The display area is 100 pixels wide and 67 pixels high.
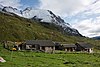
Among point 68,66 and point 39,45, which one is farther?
point 39,45

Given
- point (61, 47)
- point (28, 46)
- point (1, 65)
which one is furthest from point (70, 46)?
point (1, 65)

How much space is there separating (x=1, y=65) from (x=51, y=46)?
9189cm

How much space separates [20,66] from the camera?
44.3 meters

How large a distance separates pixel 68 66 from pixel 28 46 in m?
88.3

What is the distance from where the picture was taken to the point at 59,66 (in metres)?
48.6

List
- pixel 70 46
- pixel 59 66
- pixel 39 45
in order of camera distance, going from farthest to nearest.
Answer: pixel 70 46 → pixel 39 45 → pixel 59 66

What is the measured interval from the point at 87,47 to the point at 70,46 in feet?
35.4

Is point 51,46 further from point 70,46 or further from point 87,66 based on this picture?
point 87,66

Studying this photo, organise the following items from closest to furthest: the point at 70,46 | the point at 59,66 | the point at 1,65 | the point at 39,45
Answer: the point at 1,65, the point at 59,66, the point at 39,45, the point at 70,46

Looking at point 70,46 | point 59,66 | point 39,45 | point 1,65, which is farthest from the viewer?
point 70,46

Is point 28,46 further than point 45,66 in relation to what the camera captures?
Yes

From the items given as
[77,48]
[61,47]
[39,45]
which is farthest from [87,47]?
[39,45]

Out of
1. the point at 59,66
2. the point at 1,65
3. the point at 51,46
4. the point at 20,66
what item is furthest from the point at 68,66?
the point at 51,46

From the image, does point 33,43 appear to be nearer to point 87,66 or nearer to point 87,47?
point 87,47
